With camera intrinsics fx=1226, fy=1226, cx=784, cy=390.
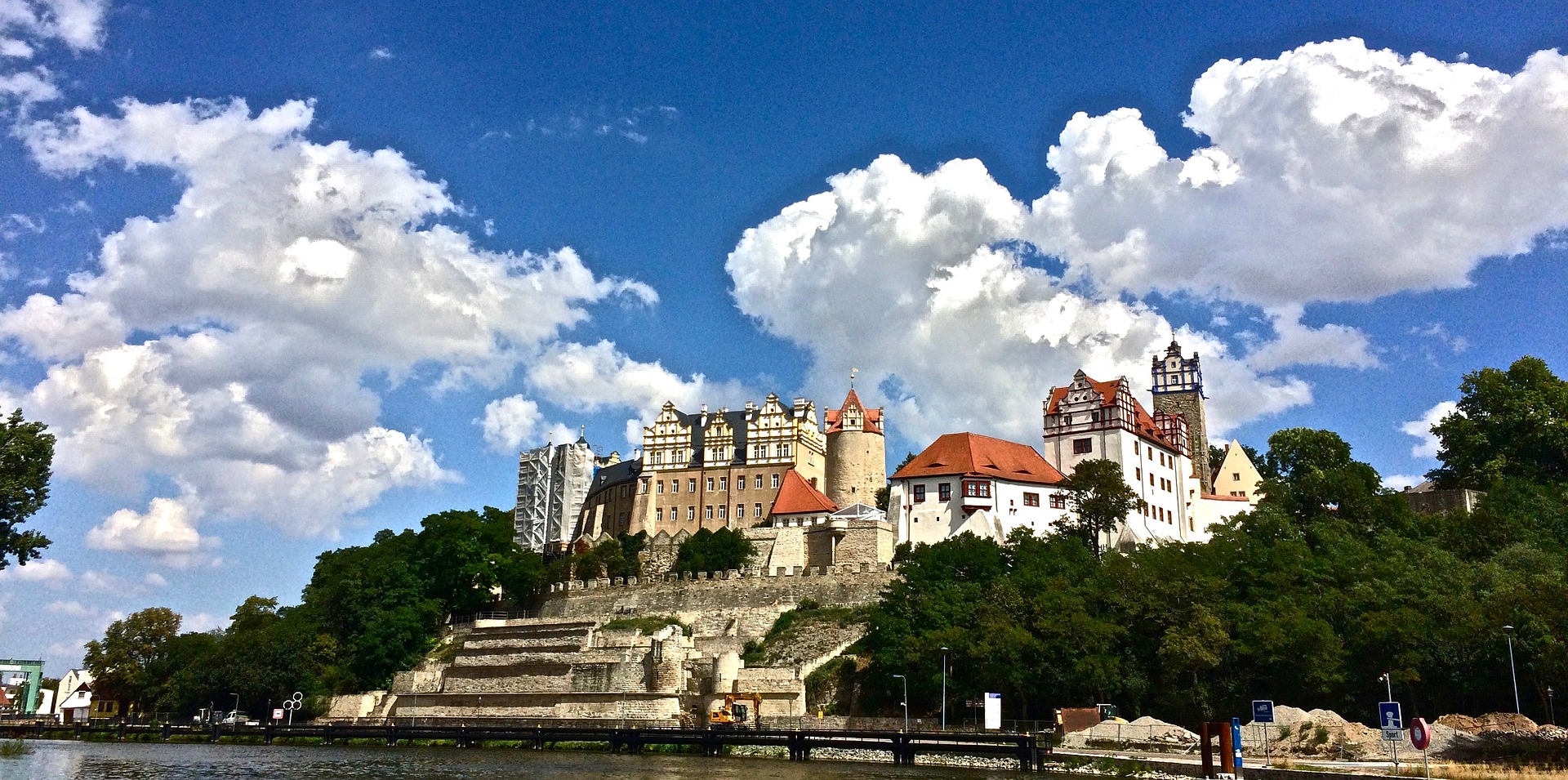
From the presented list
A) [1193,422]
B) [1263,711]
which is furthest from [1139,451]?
[1263,711]

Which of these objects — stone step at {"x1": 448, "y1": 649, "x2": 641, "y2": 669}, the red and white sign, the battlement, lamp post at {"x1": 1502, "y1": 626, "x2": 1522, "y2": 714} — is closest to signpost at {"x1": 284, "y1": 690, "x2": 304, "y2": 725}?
stone step at {"x1": 448, "y1": 649, "x2": 641, "y2": 669}

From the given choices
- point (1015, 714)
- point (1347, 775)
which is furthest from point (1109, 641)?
point (1347, 775)

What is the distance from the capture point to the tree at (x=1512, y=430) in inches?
2618


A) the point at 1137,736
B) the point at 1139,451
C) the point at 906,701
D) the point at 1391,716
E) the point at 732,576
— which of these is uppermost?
the point at 1139,451

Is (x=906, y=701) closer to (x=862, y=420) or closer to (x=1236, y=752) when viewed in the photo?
(x=1236, y=752)

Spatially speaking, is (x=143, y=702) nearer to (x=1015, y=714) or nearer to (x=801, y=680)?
(x=801, y=680)

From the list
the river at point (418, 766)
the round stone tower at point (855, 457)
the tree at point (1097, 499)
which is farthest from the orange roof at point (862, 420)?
the river at point (418, 766)

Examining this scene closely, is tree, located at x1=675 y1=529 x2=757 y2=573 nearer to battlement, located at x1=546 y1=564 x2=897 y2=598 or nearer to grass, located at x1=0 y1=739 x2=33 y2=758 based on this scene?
battlement, located at x1=546 y1=564 x2=897 y2=598

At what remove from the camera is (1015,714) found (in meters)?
48.1

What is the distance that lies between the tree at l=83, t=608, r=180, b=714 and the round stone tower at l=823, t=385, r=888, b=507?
42844 millimetres

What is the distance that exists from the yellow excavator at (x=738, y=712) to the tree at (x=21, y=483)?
26.7 metres

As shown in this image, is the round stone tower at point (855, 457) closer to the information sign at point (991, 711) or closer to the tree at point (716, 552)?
the tree at point (716, 552)

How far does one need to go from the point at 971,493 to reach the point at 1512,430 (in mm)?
29998

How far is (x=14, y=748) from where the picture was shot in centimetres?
4822
